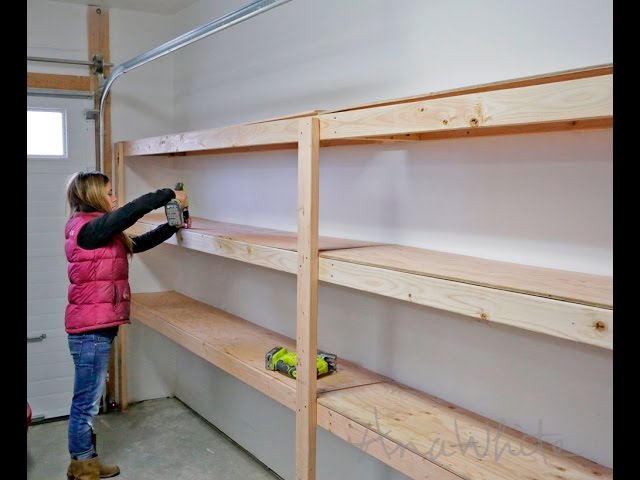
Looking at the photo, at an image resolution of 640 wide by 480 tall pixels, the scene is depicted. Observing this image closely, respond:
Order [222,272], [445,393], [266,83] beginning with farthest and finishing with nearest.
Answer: [222,272]
[266,83]
[445,393]

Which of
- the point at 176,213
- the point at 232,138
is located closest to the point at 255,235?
the point at 232,138

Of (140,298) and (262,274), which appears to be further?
(140,298)

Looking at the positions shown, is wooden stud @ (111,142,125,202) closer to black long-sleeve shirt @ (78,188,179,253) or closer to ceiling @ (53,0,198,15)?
ceiling @ (53,0,198,15)

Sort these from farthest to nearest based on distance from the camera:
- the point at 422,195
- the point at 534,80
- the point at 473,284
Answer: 1. the point at 422,195
2. the point at 473,284
3. the point at 534,80

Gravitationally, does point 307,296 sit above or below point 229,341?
above

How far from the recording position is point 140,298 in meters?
4.64

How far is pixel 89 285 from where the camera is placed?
134 inches

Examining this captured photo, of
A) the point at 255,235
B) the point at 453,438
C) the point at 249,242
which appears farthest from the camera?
the point at 255,235

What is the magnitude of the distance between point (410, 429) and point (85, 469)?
2.17 meters

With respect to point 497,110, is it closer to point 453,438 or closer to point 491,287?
point 491,287

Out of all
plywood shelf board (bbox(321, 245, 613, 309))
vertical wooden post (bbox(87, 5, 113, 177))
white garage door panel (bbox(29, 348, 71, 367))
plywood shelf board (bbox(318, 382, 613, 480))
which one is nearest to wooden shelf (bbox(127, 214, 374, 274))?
plywood shelf board (bbox(321, 245, 613, 309))

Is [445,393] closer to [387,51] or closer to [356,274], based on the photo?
[356,274]
